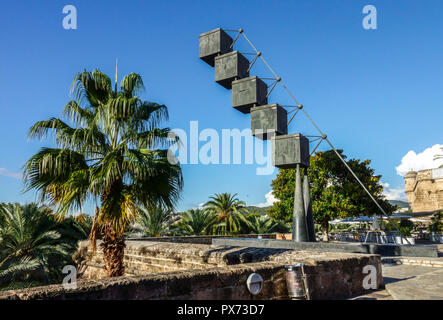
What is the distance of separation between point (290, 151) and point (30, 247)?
40.8 ft

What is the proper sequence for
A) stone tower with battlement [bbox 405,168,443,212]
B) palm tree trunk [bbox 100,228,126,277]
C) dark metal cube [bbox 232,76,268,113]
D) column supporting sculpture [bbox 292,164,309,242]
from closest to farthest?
palm tree trunk [bbox 100,228,126,277]
column supporting sculpture [bbox 292,164,309,242]
dark metal cube [bbox 232,76,268,113]
stone tower with battlement [bbox 405,168,443,212]

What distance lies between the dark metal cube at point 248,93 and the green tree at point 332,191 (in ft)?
34.6

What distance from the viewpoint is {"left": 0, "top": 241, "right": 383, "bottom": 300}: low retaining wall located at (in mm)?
3246

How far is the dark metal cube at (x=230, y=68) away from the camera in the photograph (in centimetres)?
1134

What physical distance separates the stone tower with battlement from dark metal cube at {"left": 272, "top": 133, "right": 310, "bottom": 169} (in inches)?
1694

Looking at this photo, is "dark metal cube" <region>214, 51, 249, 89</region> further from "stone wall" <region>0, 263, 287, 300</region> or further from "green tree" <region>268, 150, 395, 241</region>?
"green tree" <region>268, 150, 395, 241</region>

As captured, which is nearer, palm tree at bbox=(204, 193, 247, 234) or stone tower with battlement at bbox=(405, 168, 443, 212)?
palm tree at bbox=(204, 193, 247, 234)

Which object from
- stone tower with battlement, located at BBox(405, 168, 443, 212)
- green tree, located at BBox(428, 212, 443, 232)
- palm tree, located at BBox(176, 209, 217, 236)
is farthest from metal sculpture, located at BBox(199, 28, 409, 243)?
stone tower with battlement, located at BBox(405, 168, 443, 212)

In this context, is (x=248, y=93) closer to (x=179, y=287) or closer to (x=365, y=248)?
(x=365, y=248)

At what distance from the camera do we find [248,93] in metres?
11.2

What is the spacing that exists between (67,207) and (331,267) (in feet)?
16.8

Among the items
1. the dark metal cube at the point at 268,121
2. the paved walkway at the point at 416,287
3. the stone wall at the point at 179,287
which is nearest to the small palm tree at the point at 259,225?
the dark metal cube at the point at 268,121

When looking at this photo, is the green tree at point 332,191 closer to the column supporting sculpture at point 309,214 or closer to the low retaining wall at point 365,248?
the low retaining wall at point 365,248
